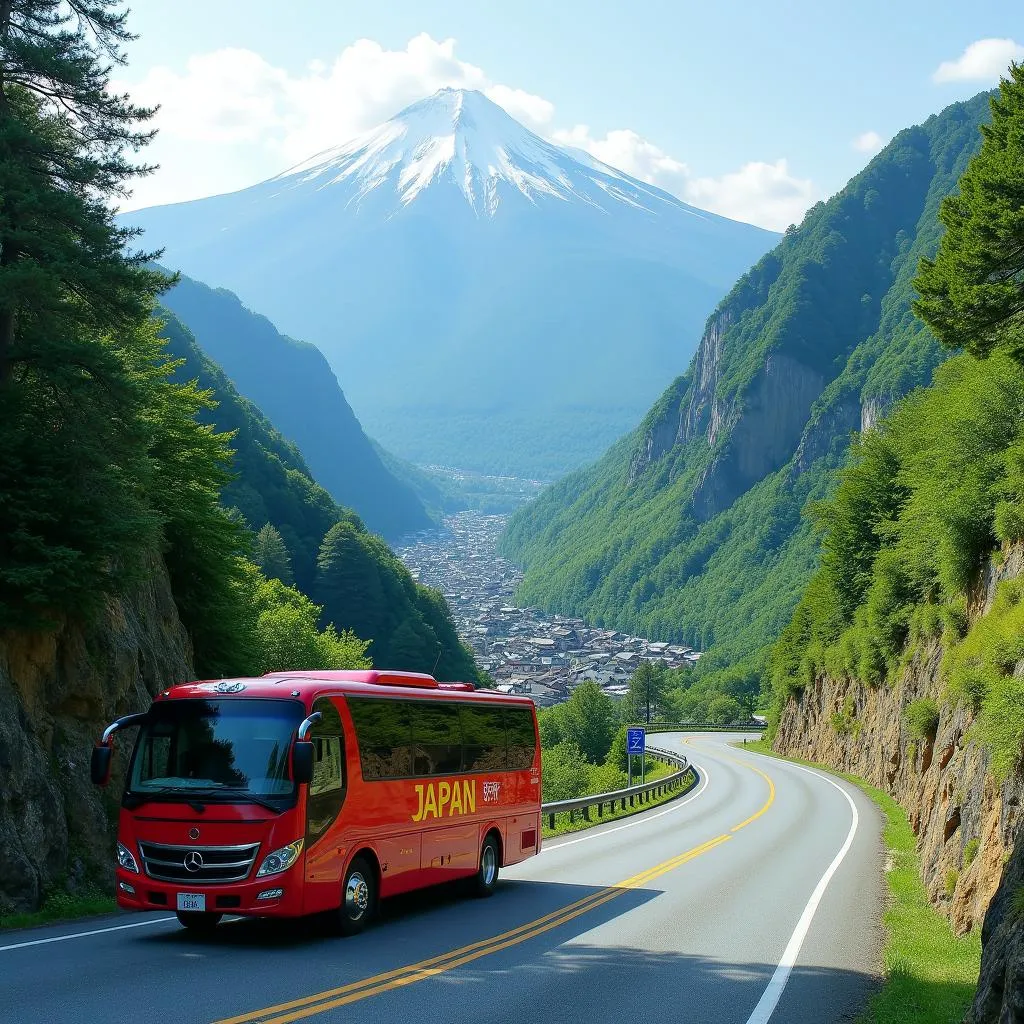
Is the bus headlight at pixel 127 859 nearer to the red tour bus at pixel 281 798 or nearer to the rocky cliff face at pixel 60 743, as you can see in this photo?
the red tour bus at pixel 281 798

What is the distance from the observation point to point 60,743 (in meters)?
16.9

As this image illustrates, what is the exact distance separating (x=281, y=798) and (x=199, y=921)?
191cm

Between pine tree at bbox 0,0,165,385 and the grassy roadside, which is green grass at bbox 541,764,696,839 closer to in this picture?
the grassy roadside

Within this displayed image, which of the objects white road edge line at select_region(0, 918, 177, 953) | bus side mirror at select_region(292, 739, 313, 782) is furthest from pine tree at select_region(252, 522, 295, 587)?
bus side mirror at select_region(292, 739, 313, 782)

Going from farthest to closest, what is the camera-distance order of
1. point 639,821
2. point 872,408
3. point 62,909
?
point 872,408 → point 639,821 → point 62,909

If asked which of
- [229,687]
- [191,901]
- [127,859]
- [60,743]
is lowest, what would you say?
[191,901]

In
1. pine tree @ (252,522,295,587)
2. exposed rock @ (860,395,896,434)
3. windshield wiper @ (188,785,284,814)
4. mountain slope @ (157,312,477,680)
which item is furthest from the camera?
exposed rock @ (860,395,896,434)

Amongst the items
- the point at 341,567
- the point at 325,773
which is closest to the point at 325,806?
the point at 325,773

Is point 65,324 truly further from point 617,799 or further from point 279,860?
point 617,799

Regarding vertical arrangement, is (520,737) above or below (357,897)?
above

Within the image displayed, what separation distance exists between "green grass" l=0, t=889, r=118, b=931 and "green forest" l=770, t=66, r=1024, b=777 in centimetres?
1126

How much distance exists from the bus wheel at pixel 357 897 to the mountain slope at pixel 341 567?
82.6m

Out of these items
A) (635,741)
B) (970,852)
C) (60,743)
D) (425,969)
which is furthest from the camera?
(635,741)

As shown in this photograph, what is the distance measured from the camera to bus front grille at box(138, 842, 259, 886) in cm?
1198
